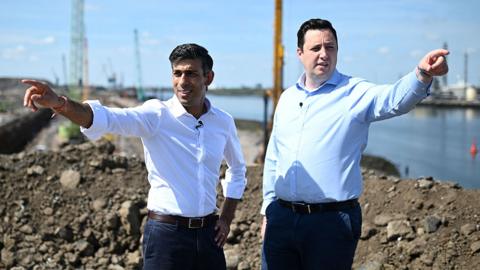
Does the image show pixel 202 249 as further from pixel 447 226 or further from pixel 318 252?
pixel 447 226

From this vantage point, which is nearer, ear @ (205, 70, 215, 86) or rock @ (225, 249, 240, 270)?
ear @ (205, 70, 215, 86)

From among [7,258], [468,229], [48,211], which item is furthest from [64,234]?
[468,229]

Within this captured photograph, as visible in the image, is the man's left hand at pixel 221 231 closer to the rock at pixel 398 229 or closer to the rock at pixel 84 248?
the rock at pixel 398 229

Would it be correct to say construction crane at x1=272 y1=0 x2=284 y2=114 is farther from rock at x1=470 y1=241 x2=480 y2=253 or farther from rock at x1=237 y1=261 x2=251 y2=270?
rock at x1=470 y1=241 x2=480 y2=253

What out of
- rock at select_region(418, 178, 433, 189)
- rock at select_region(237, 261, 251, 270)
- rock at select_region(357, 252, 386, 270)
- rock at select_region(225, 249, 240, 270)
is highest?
rock at select_region(418, 178, 433, 189)

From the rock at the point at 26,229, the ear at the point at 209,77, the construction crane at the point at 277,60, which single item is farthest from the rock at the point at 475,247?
the construction crane at the point at 277,60

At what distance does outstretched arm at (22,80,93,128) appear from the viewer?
A: 2.65 m

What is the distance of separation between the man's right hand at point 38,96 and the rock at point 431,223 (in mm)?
4479

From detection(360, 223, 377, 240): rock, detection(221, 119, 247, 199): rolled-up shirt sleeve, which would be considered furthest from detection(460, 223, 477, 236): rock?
detection(221, 119, 247, 199): rolled-up shirt sleeve

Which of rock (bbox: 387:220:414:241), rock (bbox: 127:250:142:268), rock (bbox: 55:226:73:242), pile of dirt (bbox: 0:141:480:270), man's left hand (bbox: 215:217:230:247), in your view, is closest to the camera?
man's left hand (bbox: 215:217:230:247)

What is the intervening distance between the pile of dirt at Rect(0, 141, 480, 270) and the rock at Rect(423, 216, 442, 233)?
0.04 feet

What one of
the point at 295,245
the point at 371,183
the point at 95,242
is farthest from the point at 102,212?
the point at 295,245

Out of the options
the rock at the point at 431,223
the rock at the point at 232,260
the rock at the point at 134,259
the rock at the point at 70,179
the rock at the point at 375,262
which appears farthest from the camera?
the rock at the point at 70,179

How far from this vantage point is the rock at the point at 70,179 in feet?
26.9
